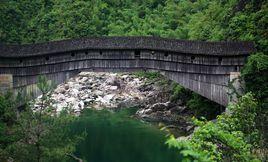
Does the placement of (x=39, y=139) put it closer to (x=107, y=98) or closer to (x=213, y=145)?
(x=213, y=145)

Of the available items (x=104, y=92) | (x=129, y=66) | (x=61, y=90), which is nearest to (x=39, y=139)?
(x=129, y=66)

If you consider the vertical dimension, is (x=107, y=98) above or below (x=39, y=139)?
below

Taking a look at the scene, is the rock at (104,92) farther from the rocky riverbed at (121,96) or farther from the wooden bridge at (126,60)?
the wooden bridge at (126,60)

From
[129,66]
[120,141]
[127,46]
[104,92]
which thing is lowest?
[120,141]

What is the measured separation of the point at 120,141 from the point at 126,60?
4570 mm

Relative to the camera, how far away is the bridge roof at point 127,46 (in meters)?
26.6

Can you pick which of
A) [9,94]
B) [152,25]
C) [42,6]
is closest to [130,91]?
[152,25]

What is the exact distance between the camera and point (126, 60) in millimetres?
27500

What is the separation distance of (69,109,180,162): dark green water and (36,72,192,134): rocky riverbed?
198 cm

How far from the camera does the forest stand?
1023 centimetres

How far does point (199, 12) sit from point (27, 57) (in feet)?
74.8

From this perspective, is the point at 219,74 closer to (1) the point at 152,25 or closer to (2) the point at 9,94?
(2) the point at 9,94

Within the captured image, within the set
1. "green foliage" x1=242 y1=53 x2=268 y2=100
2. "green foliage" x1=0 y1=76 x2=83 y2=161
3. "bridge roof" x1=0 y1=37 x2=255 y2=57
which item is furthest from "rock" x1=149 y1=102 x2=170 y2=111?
"green foliage" x1=0 y1=76 x2=83 y2=161

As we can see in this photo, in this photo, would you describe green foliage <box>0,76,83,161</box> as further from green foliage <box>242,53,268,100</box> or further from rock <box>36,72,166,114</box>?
rock <box>36,72,166,114</box>
